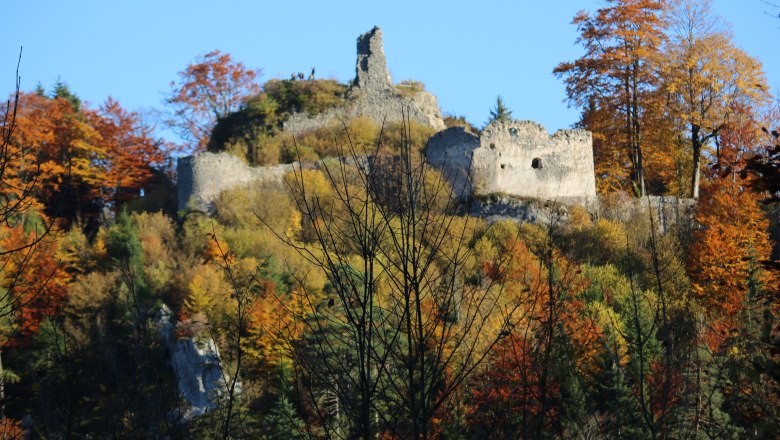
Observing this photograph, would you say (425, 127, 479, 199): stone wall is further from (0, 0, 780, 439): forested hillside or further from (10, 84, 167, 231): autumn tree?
(10, 84, 167, 231): autumn tree

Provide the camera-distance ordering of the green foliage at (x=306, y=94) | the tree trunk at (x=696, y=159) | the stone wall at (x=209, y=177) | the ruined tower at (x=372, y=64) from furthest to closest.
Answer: the ruined tower at (x=372, y=64), the green foliage at (x=306, y=94), the tree trunk at (x=696, y=159), the stone wall at (x=209, y=177)

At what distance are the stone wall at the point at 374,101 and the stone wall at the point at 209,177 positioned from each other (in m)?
4.34

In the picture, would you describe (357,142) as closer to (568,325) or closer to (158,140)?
(158,140)

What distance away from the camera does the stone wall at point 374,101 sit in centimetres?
3606

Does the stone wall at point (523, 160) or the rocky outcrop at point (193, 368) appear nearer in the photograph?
the rocky outcrop at point (193, 368)

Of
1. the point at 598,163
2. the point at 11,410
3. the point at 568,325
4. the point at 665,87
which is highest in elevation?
the point at 665,87

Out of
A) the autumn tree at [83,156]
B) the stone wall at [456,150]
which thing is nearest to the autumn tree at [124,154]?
the autumn tree at [83,156]

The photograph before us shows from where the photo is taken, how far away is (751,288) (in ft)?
71.6

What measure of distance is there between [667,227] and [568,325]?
10.3 metres

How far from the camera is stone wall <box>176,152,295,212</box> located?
30719 millimetres

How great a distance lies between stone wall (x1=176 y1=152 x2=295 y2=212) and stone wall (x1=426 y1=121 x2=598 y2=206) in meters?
5.30

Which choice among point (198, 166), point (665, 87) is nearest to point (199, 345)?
point (198, 166)

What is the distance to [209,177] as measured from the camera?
1212 inches

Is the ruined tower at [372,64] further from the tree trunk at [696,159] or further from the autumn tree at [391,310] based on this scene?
the tree trunk at [696,159]
